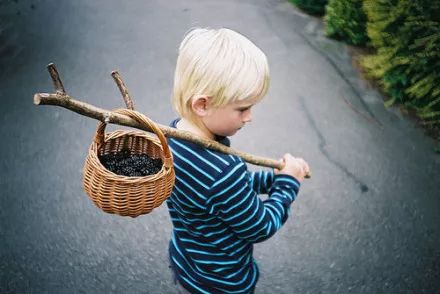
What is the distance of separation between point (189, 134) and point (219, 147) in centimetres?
12

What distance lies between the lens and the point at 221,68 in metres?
1.33

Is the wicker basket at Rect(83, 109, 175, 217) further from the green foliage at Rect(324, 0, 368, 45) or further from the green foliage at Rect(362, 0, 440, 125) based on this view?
the green foliage at Rect(324, 0, 368, 45)

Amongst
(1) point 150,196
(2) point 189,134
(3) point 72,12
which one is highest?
(2) point 189,134

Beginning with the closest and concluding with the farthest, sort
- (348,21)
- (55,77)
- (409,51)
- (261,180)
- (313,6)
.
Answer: (55,77), (261,180), (409,51), (348,21), (313,6)

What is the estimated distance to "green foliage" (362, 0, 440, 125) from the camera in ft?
13.4

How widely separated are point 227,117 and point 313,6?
5.78 meters

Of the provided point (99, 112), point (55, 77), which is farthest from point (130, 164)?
point (55, 77)

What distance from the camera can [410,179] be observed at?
381 centimetres

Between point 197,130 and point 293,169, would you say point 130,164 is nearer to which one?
point 197,130

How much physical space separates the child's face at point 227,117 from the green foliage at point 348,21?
4.42m

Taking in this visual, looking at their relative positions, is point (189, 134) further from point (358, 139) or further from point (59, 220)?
point (358, 139)

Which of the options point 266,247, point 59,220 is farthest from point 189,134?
A: point 59,220

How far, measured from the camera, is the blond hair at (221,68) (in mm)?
1335

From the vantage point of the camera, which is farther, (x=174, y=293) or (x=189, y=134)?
(x=174, y=293)
